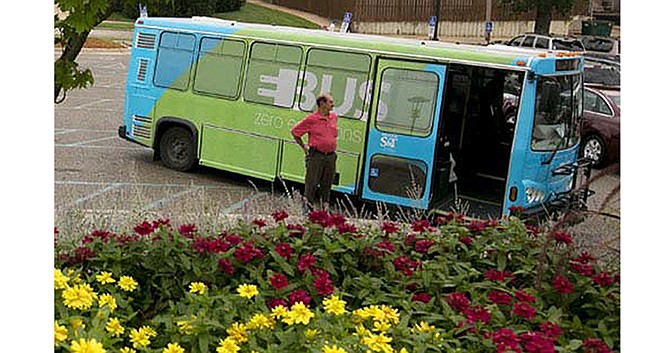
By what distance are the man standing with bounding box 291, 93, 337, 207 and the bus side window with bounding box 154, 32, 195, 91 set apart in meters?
3.62

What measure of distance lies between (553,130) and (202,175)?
487 centimetres

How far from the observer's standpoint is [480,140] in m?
11.4

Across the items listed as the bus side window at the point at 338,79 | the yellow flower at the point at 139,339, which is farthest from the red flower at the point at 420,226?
the bus side window at the point at 338,79

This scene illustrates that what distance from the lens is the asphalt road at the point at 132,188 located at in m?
6.02

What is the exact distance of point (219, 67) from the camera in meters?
12.7

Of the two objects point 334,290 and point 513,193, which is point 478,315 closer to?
point 334,290

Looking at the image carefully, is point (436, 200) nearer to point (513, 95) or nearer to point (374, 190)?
point (374, 190)

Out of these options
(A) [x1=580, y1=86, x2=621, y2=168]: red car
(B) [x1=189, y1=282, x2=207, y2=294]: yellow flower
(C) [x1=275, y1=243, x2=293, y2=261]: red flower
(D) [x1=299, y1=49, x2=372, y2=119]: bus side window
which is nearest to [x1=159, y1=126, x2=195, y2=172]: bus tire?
(D) [x1=299, y1=49, x2=372, y2=119]: bus side window

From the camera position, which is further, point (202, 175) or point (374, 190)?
point (202, 175)

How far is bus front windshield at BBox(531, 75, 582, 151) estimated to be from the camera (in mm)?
10711

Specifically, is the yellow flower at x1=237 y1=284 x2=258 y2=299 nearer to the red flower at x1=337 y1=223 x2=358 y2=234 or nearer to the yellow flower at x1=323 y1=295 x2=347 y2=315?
the yellow flower at x1=323 y1=295 x2=347 y2=315

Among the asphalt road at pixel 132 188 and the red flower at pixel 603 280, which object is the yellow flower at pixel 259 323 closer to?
the red flower at pixel 603 280
